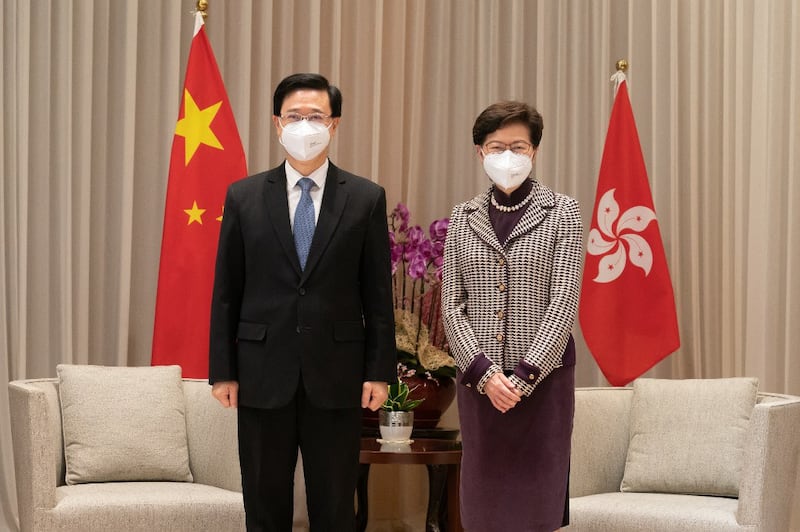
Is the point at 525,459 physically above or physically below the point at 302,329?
below

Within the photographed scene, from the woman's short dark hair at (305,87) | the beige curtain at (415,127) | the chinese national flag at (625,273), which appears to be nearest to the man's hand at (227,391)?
the woman's short dark hair at (305,87)

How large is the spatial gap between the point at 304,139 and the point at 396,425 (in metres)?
1.69

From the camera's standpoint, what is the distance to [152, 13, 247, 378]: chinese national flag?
4.59 m

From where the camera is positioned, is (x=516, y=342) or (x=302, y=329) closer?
(x=302, y=329)

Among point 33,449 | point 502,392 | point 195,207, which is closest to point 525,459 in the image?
point 502,392

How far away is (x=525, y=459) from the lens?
2924 mm

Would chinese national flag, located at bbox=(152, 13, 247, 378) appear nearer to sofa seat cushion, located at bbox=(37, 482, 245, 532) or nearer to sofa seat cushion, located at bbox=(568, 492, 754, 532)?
sofa seat cushion, located at bbox=(37, 482, 245, 532)

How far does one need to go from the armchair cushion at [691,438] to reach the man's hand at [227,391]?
1852 mm

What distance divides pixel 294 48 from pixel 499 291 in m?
2.84

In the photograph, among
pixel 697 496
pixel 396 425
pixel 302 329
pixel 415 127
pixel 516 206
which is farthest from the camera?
pixel 415 127

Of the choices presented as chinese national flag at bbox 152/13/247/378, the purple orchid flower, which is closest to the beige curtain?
chinese national flag at bbox 152/13/247/378

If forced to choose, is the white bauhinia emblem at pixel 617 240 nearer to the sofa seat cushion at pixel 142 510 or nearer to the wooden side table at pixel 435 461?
the wooden side table at pixel 435 461

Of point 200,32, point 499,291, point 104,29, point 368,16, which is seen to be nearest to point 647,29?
point 368,16

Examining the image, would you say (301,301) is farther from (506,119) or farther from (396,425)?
(396,425)
